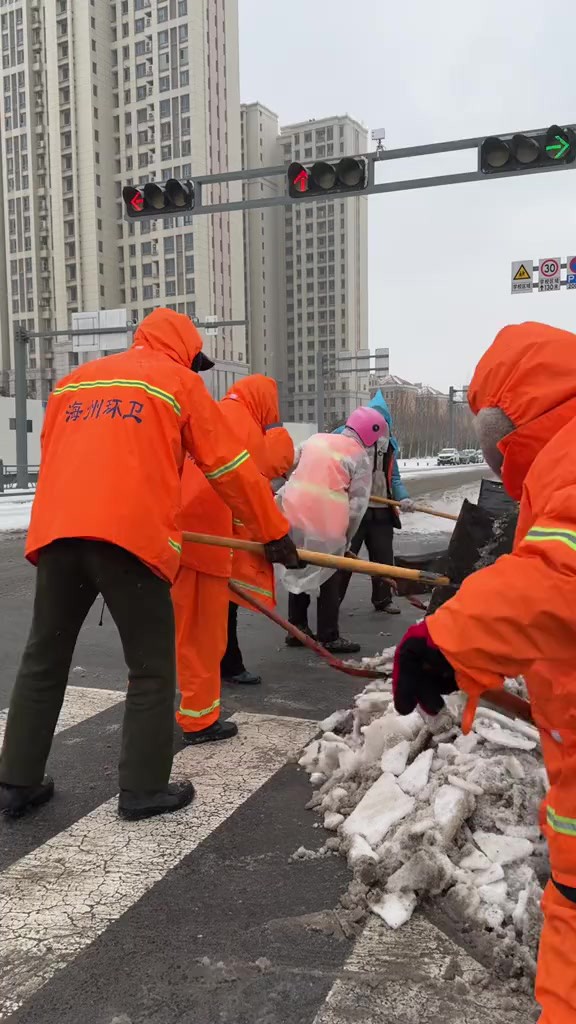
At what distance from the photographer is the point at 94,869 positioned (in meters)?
2.84

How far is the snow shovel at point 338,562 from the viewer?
3.40 m

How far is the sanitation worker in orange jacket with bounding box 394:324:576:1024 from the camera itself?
1475 millimetres

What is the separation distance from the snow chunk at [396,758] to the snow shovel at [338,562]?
70 centimetres

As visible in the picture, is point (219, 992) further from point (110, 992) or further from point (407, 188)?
point (407, 188)

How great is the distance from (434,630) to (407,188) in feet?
35.4

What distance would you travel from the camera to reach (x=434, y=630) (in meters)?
1.55

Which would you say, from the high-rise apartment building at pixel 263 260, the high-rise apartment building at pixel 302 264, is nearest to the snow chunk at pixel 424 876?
the high-rise apartment building at pixel 263 260

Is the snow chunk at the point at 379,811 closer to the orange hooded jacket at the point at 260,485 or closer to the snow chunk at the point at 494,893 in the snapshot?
the snow chunk at the point at 494,893

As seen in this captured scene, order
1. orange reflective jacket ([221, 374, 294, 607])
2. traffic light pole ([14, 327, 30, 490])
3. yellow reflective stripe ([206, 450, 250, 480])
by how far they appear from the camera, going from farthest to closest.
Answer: traffic light pole ([14, 327, 30, 490]), orange reflective jacket ([221, 374, 294, 607]), yellow reflective stripe ([206, 450, 250, 480])

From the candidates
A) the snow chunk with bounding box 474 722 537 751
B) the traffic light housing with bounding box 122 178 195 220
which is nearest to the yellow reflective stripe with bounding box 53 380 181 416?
the snow chunk with bounding box 474 722 537 751

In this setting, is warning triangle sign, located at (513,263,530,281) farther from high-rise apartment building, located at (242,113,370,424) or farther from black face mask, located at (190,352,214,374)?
high-rise apartment building, located at (242,113,370,424)

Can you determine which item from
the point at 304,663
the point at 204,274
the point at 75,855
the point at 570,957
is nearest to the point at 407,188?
Answer: the point at 304,663

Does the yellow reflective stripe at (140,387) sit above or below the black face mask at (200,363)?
below

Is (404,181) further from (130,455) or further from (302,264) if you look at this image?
(302,264)
